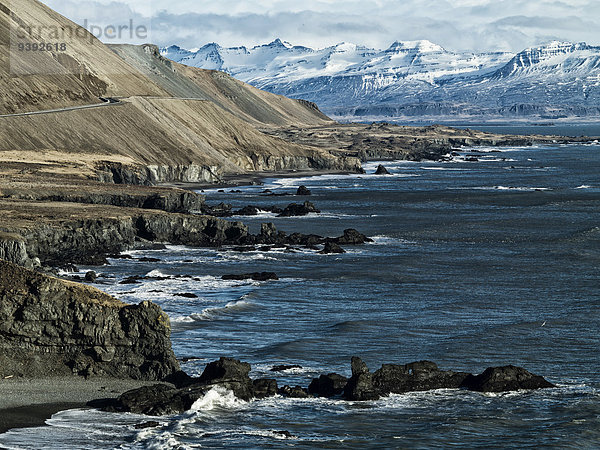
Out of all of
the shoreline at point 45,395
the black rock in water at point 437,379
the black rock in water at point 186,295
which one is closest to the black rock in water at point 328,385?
the black rock in water at point 437,379

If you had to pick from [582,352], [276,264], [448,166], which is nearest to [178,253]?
[276,264]

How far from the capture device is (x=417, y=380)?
36969 mm

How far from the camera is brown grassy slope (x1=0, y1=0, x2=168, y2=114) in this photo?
139500 mm

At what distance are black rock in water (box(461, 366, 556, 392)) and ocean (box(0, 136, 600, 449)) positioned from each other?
0.77 meters

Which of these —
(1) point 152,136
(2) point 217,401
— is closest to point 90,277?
(2) point 217,401

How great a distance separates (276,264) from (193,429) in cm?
3793

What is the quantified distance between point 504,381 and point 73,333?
16.1m

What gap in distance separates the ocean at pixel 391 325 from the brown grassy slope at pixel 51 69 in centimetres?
5780

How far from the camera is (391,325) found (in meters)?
48.8

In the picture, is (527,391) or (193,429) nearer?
(193,429)

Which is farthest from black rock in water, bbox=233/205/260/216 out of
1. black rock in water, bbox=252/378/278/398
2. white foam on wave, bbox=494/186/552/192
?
black rock in water, bbox=252/378/278/398

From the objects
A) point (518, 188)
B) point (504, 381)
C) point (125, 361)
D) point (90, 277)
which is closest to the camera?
point (125, 361)

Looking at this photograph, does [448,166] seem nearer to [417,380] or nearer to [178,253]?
[178,253]

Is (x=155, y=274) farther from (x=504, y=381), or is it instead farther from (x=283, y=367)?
(x=504, y=381)
